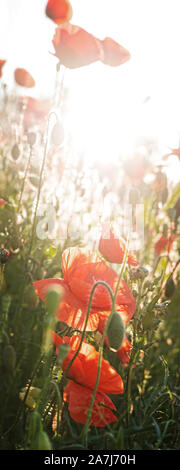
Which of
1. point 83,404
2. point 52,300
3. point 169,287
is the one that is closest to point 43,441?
point 52,300

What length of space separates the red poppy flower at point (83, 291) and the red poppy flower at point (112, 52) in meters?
0.81

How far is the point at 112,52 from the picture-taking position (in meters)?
1.35

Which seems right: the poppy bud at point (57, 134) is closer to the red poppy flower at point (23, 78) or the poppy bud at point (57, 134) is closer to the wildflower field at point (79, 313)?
the wildflower field at point (79, 313)

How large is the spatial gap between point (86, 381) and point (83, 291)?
176 millimetres

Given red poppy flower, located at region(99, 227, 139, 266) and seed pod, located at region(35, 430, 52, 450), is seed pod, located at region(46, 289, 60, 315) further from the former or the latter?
red poppy flower, located at region(99, 227, 139, 266)

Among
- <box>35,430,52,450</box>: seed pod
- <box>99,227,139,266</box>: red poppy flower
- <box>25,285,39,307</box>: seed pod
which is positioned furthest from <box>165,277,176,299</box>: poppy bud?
<box>35,430,52,450</box>: seed pod

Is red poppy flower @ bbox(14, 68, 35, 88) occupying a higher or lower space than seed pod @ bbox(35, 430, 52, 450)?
higher

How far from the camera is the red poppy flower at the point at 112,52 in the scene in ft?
4.35

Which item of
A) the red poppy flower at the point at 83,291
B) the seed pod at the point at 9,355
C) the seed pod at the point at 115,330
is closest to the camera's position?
the seed pod at the point at 115,330

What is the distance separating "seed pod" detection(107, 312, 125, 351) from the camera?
0.62 meters

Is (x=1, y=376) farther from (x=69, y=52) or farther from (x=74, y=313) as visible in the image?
(x=69, y=52)

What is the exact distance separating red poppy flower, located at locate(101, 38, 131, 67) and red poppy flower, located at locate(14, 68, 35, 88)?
1.92 feet

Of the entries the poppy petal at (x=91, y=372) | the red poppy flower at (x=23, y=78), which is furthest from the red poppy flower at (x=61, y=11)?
the poppy petal at (x=91, y=372)

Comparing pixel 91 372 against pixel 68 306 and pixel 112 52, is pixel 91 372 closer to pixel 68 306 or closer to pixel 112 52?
pixel 68 306
